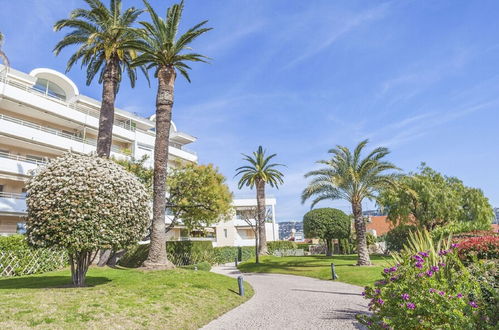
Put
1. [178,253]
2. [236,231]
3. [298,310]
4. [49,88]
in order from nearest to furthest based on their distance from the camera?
[298,310], [178,253], [49,88], [236,231]

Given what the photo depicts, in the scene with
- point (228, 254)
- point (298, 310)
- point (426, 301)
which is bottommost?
point (298, 310)

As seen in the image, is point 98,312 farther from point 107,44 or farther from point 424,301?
point 107,44

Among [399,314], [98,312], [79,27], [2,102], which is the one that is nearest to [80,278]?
[98,312]

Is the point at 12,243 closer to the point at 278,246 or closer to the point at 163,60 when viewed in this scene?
the point at 163,60

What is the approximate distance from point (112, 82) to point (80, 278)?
45.2 ft

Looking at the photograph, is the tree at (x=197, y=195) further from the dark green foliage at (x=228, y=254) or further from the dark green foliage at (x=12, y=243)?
the dark green foliage at (x=228, y=254)

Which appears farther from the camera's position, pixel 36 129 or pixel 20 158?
pixel 36 129

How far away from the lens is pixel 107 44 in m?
21.1

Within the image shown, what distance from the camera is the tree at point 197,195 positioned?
24.0 m

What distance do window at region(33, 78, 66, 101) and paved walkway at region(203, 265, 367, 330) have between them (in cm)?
3268

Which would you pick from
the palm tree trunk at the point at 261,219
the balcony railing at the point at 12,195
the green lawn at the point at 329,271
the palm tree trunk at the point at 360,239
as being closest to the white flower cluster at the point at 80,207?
the green lawn at the point at 329,271

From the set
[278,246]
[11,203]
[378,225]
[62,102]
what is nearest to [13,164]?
[11,203]

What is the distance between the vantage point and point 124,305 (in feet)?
30.1

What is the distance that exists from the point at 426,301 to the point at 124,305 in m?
7.57
